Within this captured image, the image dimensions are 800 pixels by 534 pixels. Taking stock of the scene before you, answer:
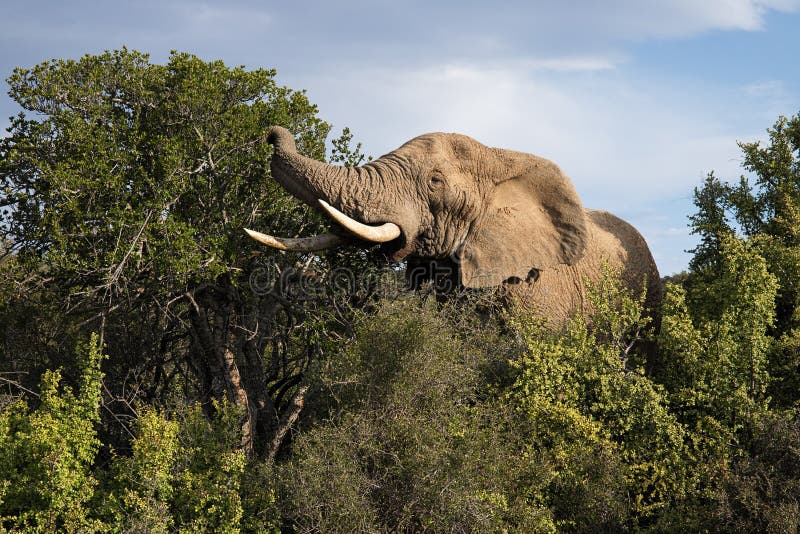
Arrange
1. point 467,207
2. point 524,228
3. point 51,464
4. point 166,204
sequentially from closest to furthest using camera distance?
1. point 51,464
2. point 166,204
3. point 467,207
4. point 524,228

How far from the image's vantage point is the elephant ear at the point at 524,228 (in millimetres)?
11289

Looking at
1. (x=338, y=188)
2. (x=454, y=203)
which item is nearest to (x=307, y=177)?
(x=338, y=188)

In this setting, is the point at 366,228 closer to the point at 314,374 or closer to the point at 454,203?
the point at 454,203

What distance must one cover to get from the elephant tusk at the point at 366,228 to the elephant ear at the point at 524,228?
92 cm

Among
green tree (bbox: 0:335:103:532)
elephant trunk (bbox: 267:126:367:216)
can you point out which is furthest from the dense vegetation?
elephant trunk (bbox: 267:126:367:216)

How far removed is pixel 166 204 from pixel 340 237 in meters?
1.93

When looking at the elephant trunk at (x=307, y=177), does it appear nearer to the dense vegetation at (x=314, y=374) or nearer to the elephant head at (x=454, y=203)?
the elephant head at (x=454, y=203)

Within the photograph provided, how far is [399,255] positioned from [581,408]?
2699mm

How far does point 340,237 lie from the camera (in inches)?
426

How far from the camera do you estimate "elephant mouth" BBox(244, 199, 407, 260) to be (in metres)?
10.4

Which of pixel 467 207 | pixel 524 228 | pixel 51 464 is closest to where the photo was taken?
pixel 51 464

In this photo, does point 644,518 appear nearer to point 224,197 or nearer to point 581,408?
point 581,408

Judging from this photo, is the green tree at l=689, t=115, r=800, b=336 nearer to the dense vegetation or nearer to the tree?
the dense vegetation

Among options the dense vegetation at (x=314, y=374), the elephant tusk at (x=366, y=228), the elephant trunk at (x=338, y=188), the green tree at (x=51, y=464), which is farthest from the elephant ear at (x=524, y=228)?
the green tree at (x=51, y=464)
